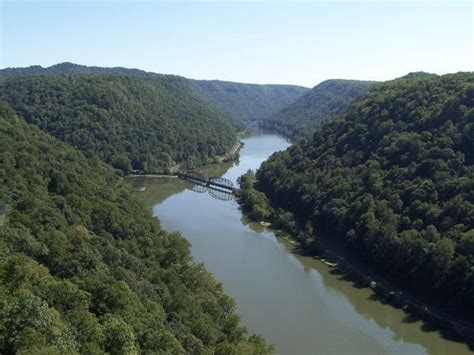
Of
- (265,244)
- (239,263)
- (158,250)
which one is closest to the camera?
(158,250)

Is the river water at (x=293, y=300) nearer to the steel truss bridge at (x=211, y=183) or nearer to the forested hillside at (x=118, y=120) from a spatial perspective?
the steel truss bridge at (x=211, y=183)

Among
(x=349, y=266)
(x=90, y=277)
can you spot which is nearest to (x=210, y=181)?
(x=349, y=266)

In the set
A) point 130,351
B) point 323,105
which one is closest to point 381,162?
point 130,351

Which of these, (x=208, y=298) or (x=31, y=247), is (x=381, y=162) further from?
(x=31, y=247)

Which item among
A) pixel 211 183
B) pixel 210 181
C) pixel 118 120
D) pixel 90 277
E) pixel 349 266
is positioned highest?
pixel 118 120

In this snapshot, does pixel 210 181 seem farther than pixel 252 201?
Yes

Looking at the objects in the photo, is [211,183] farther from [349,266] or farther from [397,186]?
[349,266]

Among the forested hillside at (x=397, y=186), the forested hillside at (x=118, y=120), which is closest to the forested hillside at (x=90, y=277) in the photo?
the forested hillside at (x=397, y=186)
